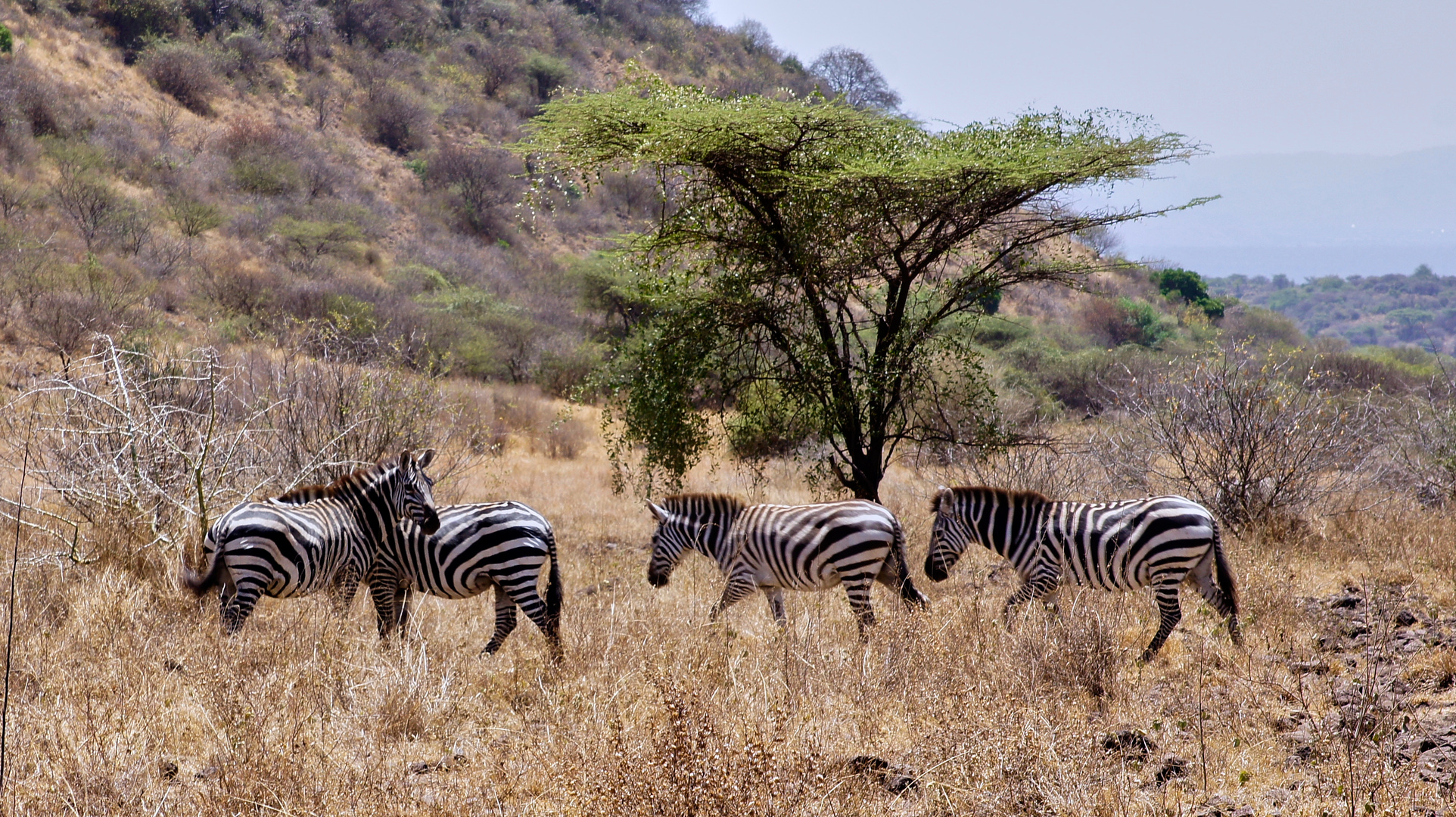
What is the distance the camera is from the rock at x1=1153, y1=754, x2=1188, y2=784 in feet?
13.1

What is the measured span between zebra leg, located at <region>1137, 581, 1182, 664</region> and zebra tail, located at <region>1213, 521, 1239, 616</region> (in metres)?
0.26

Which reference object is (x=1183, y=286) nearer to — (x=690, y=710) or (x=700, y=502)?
(x=700, y=502)

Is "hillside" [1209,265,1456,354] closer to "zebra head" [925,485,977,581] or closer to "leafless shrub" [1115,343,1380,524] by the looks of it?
"leafless shrub" [1115,343,1380,524]

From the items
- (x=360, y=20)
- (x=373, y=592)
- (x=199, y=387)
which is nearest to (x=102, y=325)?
(x=199, y=387)

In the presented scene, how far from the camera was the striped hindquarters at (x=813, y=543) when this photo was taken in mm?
6496

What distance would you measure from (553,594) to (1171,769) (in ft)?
12.5

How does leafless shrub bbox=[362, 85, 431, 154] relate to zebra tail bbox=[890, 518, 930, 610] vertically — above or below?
above

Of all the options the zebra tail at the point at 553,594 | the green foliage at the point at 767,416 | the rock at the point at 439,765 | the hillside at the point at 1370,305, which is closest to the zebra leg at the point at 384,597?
the zebra tail at the point at 553,594

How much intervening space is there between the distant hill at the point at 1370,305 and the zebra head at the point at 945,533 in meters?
78.7

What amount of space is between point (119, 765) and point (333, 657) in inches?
51.6

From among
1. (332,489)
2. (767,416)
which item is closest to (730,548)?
(332,489)

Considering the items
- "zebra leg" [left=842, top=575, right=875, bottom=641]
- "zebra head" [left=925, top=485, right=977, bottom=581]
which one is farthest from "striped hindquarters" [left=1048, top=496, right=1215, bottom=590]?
"zebra leg" [left=842, top=575, right=875, bottom=641]

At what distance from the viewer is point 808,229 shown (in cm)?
974

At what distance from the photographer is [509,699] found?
5.26 meters
